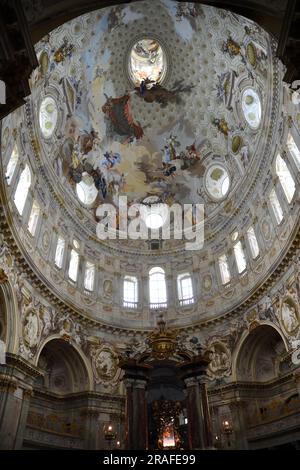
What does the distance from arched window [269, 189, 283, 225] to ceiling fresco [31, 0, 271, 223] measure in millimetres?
4063

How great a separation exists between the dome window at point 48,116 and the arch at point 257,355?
18.8 meters

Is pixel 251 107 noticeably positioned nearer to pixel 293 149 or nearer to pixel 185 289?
pixel 293 149

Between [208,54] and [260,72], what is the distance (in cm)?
727

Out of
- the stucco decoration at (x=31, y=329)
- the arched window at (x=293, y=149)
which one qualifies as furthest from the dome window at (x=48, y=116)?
the arched window at (x=293, y=149)

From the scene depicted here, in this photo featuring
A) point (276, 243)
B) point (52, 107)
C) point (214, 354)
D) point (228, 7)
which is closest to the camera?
point (228, 7)

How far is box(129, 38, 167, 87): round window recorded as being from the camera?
33.7 meters

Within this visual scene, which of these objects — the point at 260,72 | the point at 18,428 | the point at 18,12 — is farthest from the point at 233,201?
the point at 18,12

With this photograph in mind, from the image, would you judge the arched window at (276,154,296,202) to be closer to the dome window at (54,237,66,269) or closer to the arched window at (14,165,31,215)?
the dome window at (54,237,66,269)

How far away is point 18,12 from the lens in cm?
833

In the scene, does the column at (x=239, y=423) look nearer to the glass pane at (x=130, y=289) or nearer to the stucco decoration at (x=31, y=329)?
the glass pane at (x=130, y=289)

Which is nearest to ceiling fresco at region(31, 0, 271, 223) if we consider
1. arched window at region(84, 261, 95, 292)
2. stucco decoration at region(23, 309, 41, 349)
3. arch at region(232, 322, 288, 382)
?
arched window at region(84, 261, 95, 292)

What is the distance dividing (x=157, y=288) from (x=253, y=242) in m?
8.54

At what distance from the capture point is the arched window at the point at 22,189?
20791mm
